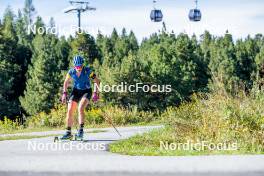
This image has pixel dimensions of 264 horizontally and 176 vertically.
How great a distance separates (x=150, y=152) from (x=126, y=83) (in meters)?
41.6

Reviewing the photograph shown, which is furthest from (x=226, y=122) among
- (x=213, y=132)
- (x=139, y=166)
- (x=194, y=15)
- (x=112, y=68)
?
(x=112, y=68)

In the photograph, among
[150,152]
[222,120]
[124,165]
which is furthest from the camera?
[222,120]

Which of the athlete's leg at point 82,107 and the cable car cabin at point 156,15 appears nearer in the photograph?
the athlete's leg at point 82,107

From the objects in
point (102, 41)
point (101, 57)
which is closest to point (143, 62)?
point (101, 57)

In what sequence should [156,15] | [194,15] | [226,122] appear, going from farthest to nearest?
1. [156,15]
2. [194,15]
3. [226,122]

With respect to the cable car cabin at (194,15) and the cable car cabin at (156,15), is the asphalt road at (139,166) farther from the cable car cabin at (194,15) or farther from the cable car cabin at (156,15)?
the cable car cabin at (194,15)

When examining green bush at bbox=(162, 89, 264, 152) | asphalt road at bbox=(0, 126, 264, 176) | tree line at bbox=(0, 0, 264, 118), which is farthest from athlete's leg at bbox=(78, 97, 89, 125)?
tree line at bbox=(0, 0, 264, 118)

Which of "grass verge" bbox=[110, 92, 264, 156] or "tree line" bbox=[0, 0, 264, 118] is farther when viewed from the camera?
"tree line" bbox=[0, 0, 264, 118]

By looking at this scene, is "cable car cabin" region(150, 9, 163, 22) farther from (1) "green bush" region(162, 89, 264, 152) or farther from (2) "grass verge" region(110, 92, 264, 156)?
(1) "green bush" region(162, 89, 264, 152)

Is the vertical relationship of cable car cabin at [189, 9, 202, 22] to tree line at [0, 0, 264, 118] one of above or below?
above

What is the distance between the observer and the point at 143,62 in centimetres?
5606

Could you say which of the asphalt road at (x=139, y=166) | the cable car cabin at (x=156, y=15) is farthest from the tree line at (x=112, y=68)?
the asphalt road at (x=139, y=166)

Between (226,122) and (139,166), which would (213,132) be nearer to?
(226,122)

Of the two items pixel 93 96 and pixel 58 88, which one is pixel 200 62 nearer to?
pixel 58 88
